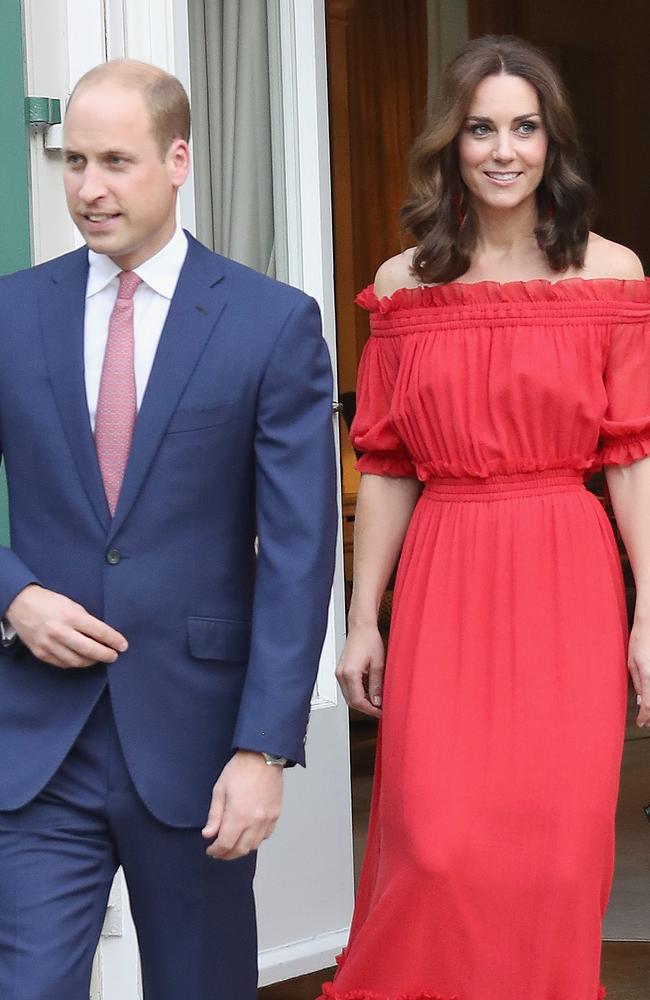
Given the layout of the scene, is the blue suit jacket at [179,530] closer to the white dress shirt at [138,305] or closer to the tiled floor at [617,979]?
the white dress shirt at [138,305]

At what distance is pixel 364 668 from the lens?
2932mm

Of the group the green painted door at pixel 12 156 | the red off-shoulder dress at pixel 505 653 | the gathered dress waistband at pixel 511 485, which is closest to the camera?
the red off-shoulder dress at pixel 505 653

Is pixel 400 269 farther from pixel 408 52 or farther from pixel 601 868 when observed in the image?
Answer: pixel 408 52

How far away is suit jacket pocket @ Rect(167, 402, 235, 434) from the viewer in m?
2.23

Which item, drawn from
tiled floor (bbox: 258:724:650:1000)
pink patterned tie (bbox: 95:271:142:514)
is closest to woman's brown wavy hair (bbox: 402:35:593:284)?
pink patterned tie (bbox: 95:271:142:514)

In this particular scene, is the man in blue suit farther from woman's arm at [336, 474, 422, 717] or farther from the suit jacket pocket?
woman's arm at [336, 474, 422, 717]

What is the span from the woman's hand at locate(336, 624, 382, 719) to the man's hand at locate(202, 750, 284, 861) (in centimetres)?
71

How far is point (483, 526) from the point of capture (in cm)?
281

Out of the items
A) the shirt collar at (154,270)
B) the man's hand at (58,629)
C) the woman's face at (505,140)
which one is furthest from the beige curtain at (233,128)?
the man's hand at (58,629)

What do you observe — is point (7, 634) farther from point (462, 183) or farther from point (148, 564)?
point (462, 183)

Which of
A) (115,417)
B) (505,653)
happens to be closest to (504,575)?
(505,653)

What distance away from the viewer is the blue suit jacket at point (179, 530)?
2223mm

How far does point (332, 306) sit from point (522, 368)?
1.57 m

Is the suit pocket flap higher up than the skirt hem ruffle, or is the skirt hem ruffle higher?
the suit pocket flap
